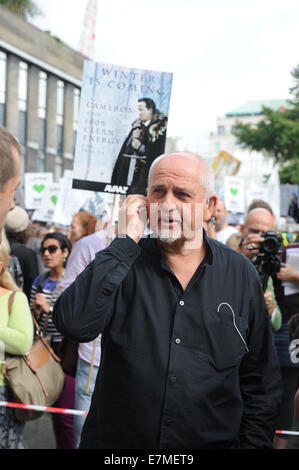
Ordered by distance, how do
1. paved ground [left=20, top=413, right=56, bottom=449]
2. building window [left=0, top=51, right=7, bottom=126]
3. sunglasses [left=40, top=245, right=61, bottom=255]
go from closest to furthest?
paved ground [left=20, top=413, right=56, bottom=449] < sunglasses [left=40, top=245, right=61, bottom=255] < building window [left=0, top=51, right=7, bottom=126]

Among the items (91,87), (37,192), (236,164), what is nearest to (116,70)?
(91,87)

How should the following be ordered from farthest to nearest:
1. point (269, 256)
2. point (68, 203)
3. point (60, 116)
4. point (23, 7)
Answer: point (60, 116) → point (23, 7) → point (68, 203) → point (269, 256)

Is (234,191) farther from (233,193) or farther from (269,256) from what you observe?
(269,256)

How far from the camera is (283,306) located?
13.1 ft

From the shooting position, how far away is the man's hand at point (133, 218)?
2.18 m

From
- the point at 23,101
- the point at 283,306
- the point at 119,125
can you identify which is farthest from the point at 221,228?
the point at 23,101

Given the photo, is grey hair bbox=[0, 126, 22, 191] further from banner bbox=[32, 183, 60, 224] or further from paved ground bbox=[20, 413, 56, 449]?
banner bbox=[32, 183, 60, 224]

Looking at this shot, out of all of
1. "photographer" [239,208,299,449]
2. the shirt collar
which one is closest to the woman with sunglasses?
"photographer" [239,208,299,449]

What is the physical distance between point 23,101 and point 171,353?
3260 cm

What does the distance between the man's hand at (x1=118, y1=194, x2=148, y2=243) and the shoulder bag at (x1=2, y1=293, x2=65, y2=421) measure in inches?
74.3

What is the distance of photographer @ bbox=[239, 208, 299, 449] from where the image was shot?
363cm

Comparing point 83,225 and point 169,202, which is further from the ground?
point 169,202

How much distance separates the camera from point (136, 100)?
3631 millimetres
